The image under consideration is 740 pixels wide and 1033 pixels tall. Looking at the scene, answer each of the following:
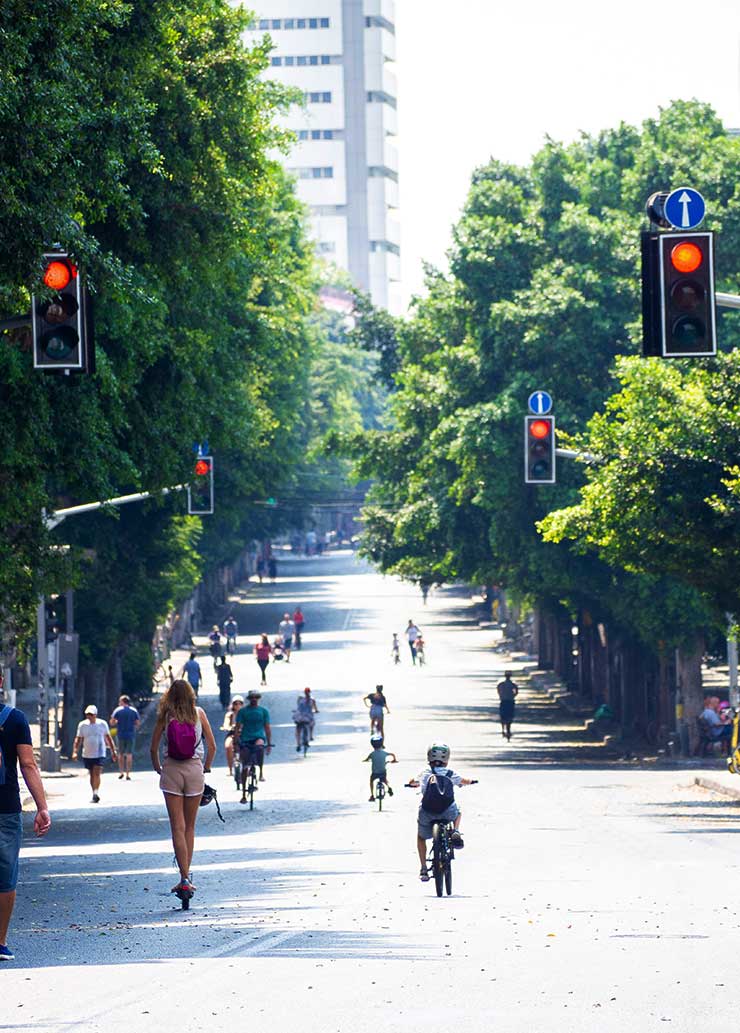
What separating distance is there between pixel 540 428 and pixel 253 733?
20.5 ft

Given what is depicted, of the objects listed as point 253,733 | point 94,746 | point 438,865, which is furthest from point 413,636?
point 438,865

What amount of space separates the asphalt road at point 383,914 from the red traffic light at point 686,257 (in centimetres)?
474

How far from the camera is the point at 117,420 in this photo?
26.0 metres

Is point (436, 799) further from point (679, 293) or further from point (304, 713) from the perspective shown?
point (304, 713)

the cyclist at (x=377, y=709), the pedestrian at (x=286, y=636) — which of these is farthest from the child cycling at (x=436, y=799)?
the pedestrian at (x=286, y=636)

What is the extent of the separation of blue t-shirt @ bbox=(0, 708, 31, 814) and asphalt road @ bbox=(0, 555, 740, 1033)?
0.93 metres

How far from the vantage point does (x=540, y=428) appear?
2931 cm

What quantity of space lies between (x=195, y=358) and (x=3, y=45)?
14497 mm

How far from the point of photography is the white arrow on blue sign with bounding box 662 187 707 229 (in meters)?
17.0

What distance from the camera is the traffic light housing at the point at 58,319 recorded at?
15.6 meters

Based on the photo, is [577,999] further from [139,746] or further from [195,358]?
[139,746]

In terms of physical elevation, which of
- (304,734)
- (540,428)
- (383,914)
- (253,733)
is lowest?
(304,734)

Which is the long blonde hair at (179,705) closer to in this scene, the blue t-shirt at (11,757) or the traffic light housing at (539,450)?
the blue t-shirt at (11,757)

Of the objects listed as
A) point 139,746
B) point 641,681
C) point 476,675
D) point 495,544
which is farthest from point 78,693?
point 476,675
